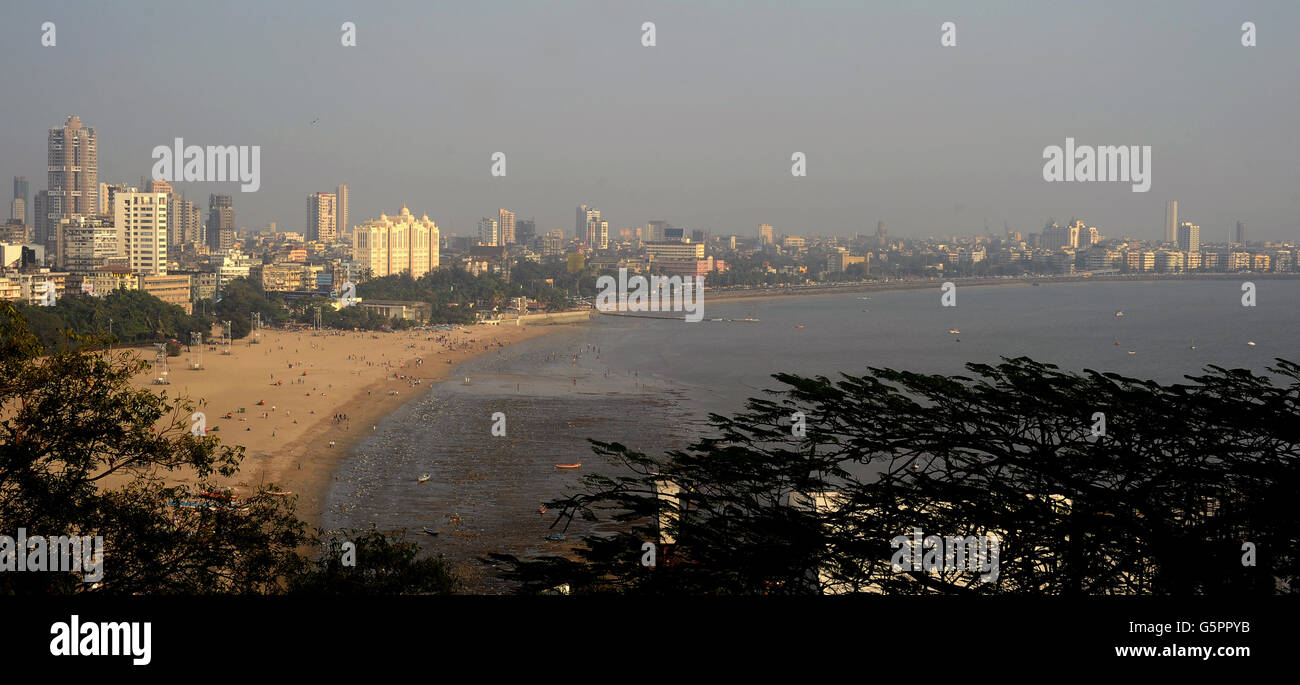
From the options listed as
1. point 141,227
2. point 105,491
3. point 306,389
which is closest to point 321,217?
point 141,227

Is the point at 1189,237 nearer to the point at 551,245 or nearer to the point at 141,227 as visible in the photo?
the point at 551,245

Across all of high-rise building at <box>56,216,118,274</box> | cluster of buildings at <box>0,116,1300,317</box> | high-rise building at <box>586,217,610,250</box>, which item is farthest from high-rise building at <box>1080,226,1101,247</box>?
high-rise building at <box>56,216,118,274</box>

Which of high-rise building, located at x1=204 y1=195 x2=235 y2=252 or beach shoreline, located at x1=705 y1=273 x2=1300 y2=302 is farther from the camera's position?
high-rise building, located at x1=204 y1=195 x2=235 y2=252

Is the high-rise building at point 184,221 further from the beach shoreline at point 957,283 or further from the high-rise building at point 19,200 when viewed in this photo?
the beach shoreline at point 957,283

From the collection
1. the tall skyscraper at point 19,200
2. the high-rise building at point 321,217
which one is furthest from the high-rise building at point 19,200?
the high-rise building at point 321,217

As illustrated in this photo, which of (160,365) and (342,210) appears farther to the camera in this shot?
(342,210)

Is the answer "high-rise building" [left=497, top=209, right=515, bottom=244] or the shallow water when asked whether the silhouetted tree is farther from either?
"high-rise building" [left=497, top=209, right=515, bottom=244]
